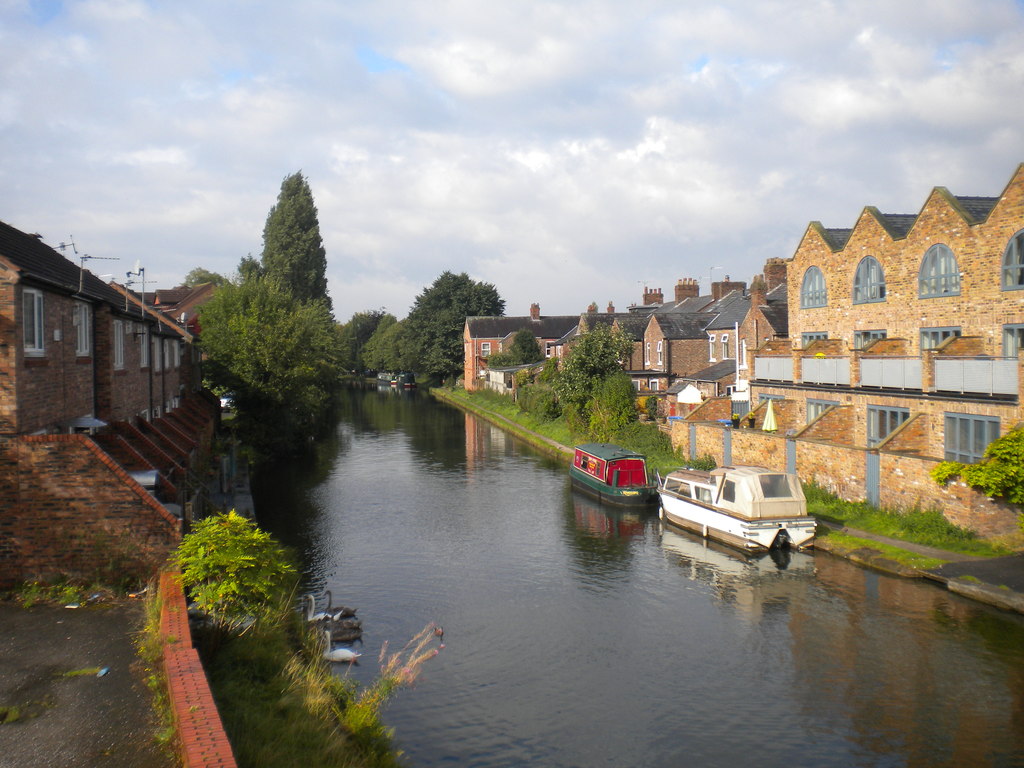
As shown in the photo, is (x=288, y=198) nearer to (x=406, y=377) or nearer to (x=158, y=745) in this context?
(x=406, y=377)

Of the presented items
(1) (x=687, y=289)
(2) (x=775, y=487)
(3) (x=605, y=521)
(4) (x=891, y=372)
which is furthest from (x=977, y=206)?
(1) (x=687, y=289)

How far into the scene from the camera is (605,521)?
86.8ft

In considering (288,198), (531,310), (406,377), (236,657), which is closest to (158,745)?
(236,657)

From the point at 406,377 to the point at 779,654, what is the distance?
95.7 metres

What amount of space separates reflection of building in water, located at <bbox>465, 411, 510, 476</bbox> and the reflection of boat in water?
27.9 ft

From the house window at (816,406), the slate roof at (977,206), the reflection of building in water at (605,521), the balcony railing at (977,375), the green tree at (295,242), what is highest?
the green tree at (295,242)

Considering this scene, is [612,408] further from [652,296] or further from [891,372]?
[652,296]

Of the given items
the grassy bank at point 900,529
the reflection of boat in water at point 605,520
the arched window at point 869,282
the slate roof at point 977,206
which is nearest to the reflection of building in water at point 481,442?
the reflection of boat in water at point 605,520

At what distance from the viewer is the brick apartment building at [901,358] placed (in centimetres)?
1978

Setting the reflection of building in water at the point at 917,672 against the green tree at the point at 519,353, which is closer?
the reflection of building in water at the point at 917,672

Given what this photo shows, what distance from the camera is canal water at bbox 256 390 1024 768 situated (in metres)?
11.7

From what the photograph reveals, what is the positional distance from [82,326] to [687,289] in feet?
191

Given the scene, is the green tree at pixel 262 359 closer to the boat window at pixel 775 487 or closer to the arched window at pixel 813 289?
the arched window at pixel 813 289

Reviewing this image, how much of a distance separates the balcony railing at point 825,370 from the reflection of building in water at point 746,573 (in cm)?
682
